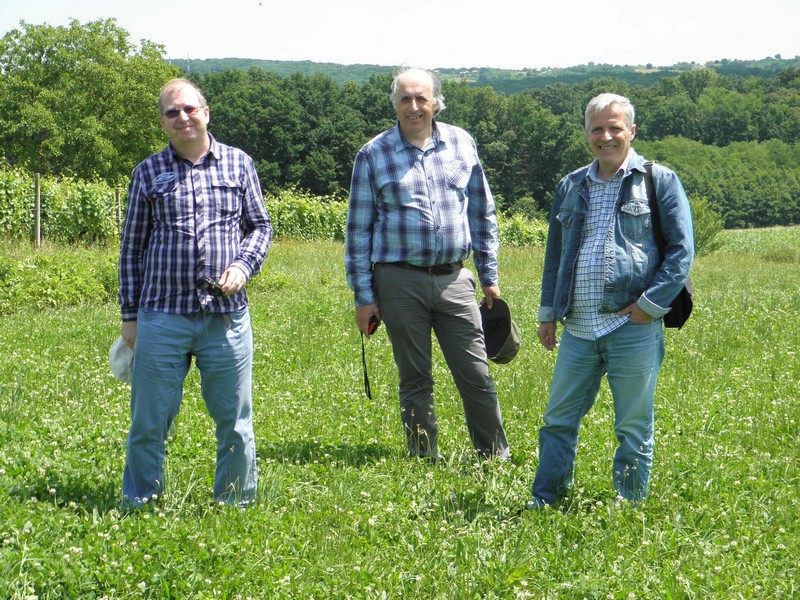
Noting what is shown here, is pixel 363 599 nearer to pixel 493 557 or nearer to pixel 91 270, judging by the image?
pixel 493 557

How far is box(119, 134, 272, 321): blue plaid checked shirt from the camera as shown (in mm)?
4176

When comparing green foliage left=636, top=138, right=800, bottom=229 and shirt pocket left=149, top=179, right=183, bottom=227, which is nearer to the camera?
shirt pocket left=149, top=179, right=183, bottom=227

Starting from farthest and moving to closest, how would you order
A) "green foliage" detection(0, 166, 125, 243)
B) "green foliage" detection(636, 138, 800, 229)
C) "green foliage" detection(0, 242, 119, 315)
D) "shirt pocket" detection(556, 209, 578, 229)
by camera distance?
"green foliage" detection(636, 138, 800, 229), "green foliage" detection(0, 166, 125, 243), "green foliage" detection(0, 242, 119, 315), "shirt pocket" detection(556, 209, 578, 229)

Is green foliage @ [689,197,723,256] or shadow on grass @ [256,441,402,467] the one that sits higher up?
shadow on grass @ [256,441,402,467]

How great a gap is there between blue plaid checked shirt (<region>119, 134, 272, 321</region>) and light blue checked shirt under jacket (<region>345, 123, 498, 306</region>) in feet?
3.44

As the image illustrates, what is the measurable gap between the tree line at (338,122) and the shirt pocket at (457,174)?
42856 mm

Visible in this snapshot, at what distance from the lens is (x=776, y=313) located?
465 inches

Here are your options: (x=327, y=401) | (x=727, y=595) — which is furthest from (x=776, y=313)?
(x=727, y=595)

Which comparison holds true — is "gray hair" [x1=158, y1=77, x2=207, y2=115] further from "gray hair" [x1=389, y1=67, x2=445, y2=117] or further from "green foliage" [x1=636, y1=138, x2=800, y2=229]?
"green foliage" [x1=636, y1=138, x2=800, y2=229]

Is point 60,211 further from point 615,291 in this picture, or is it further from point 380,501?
point 615,291

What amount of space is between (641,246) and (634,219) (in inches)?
5.8

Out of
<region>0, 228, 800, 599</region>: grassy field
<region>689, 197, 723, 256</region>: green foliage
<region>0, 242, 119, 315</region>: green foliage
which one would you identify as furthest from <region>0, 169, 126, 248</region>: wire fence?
<region>689, 197, 723, 256</region>: green foliage

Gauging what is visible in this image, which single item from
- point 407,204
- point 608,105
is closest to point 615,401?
point 608,105

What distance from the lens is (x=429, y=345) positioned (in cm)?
544
